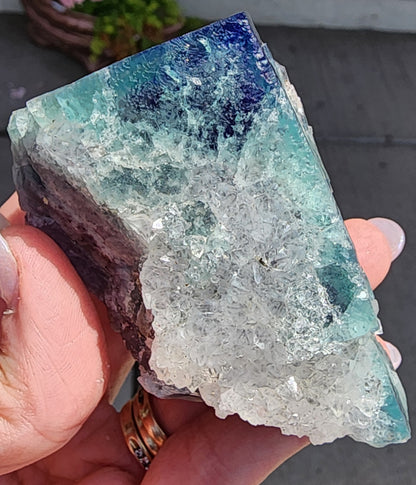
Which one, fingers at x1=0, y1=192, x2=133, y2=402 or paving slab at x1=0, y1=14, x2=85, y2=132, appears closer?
fingers at x1=0, y1=192, x2=133, y2=402

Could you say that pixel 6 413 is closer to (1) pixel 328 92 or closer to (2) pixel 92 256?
(2) pixel 92 256

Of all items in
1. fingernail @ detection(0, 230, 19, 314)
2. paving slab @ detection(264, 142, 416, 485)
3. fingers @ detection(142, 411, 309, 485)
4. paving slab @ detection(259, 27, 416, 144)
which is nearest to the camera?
fingernail @ detection(0, 230, 19, 314)

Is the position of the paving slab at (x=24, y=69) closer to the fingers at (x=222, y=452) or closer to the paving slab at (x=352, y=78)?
the paving slab at (x=352, y=78)

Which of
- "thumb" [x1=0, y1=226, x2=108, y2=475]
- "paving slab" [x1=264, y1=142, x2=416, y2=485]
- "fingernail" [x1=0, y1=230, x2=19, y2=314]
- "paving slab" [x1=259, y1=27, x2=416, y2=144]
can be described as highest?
"fingernail" [x1=0, y1=230, x2=19, y2=314]

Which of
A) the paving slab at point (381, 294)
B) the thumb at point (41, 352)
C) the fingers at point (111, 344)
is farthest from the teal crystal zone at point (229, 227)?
the paving slab at point (381, 294)

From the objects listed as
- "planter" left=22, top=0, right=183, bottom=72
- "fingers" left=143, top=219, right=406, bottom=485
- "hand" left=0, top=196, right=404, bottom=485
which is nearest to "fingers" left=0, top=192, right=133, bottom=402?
"hand" left=0, top=196, right=404, bottom=485

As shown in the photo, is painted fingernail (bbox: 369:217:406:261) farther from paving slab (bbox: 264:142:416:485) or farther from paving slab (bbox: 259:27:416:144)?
paving slab (bbox: 259:27:416:144)
